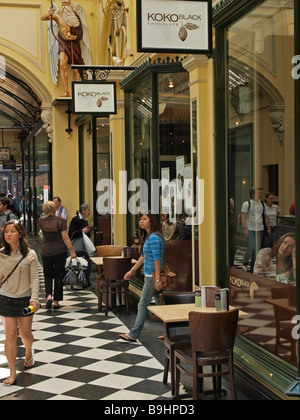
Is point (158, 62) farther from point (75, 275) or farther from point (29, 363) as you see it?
point (29, 363)

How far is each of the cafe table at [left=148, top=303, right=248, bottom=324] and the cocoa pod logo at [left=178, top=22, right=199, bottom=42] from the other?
2392 mm

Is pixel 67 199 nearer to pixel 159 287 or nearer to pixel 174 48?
pixel 159 287

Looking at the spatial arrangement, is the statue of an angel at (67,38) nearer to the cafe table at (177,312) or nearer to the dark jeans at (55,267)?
the dark jeans at (55,267)

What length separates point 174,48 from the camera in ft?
18.6

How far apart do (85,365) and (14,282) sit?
3.99 ft

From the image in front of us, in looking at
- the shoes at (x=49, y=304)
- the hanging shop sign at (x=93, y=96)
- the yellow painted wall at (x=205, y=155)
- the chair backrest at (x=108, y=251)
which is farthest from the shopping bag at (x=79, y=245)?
the yellow painted wall at (x=205, y=155)

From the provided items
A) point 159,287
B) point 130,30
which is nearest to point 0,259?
point 159,287

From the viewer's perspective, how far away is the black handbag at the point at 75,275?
32.6 ft

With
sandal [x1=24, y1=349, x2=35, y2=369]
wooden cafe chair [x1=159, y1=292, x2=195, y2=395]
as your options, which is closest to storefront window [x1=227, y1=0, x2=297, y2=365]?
wooden cafe chair [x1=159, y1=292, x2=195, y2=395]

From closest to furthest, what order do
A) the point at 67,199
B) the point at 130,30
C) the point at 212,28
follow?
the point at 212,28
the point at 130,30
the point at 67,199

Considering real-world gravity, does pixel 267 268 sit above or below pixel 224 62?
below

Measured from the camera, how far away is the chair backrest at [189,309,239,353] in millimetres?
4594

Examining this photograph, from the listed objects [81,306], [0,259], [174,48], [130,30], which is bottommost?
[81,306]
